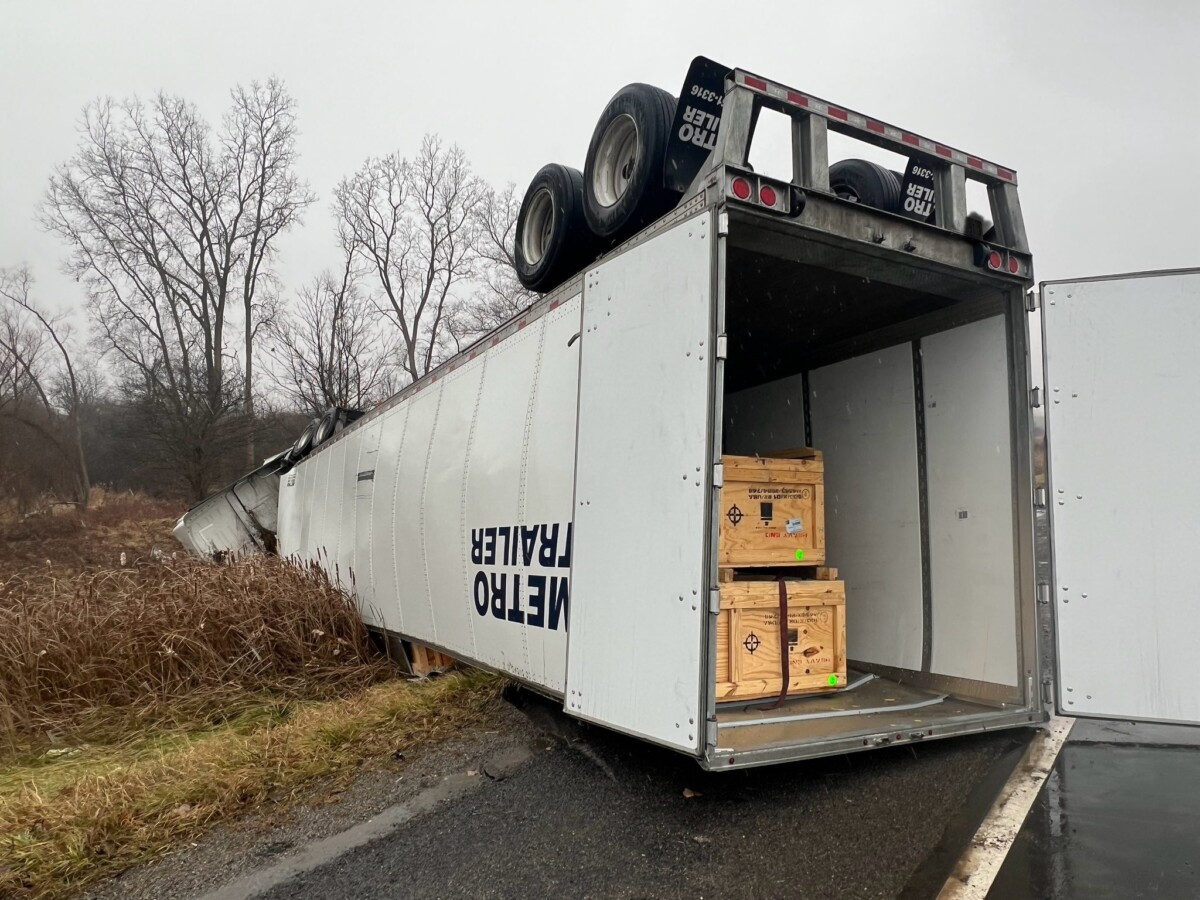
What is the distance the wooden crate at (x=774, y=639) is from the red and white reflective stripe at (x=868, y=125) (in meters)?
2.38

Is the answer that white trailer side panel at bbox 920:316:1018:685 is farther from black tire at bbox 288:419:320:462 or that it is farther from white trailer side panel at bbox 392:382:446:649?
black tire at bbox 288:419:320:462

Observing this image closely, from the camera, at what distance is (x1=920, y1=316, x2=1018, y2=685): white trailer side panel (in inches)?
178

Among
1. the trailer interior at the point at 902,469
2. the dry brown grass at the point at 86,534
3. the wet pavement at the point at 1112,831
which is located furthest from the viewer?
the dry brown grass at the point at 86,534

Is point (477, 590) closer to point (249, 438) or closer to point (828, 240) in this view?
point (828, 240)

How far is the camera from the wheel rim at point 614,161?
188 inches

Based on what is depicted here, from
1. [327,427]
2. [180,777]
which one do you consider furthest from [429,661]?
[327,427]

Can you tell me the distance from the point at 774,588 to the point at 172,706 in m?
5.03

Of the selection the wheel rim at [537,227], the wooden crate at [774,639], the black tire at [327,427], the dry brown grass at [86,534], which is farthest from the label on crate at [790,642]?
the dry brown grass at [86,534]

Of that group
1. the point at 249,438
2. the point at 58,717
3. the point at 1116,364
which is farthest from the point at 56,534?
the point at 1116,364

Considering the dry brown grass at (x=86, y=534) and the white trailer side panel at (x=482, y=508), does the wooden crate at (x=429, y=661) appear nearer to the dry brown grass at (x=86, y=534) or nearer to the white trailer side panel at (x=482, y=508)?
the white trailer side panel at (x=482, y=508)

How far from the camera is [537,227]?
609 centimetres

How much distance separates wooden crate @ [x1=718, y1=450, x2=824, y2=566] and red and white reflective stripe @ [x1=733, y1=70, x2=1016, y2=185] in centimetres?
182

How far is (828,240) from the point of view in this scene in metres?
3.78

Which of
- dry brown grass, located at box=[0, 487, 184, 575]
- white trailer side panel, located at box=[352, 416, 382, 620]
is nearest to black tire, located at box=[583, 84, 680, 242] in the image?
white trailer side panel, located at box=[352, 416, 382, 620]
